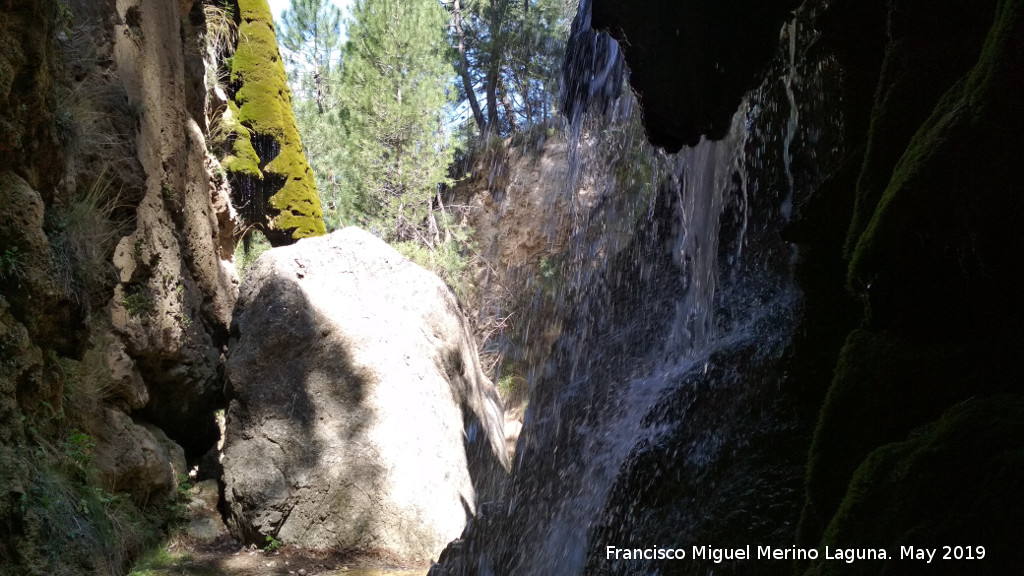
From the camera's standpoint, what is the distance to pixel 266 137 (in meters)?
12.2

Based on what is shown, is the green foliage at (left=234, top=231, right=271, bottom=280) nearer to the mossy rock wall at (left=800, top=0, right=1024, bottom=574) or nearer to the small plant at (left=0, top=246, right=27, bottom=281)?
the small plant at (left=0, top=246, right=27, bottom=281)

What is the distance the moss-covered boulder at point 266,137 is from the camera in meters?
11.8

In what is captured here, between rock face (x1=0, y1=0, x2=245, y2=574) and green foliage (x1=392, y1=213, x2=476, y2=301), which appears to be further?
green foliage (x1=392, y1=213, x2=476, y2=301)

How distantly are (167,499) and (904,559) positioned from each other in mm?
6272

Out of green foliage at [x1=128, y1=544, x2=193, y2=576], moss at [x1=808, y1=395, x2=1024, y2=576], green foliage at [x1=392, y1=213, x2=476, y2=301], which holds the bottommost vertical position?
green foliage at [x1=128, y1=544, x2=193, y2=576]

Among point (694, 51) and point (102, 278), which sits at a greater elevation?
point (694, 51)

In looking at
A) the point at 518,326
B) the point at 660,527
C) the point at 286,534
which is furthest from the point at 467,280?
the point at 660,527

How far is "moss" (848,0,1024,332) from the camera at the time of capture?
1.63 metres

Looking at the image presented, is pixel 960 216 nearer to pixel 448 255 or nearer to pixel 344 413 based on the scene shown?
pixel 344 413

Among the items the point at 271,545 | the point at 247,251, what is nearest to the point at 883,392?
the point at 271,545

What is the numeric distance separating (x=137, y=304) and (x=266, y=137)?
6.08m

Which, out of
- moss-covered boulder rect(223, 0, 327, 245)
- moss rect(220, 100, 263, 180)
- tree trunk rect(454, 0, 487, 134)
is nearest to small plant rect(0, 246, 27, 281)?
moss rect(220, 100, 263, 180)

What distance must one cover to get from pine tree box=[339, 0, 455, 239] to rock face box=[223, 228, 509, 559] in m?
7.88

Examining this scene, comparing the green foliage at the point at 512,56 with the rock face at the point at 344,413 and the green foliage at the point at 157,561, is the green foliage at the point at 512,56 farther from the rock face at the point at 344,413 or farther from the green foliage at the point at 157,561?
the green foliage at the point at 157,561
